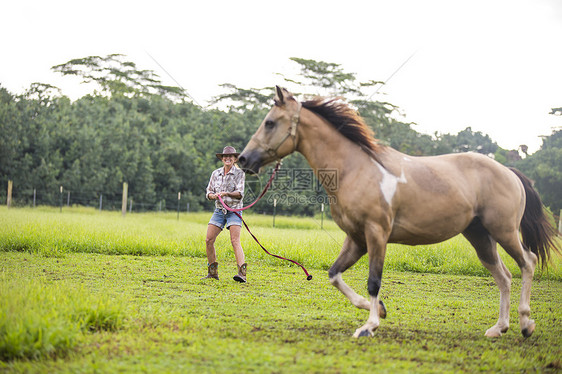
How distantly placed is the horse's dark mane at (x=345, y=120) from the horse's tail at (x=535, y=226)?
2040 millimetres

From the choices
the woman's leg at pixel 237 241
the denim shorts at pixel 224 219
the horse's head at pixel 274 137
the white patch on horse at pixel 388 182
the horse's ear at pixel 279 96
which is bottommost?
the woman's leg at pixel 237 241

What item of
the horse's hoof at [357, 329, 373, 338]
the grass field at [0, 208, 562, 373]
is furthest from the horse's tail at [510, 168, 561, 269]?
the horse's hoof at [357, 329, 373, 338]

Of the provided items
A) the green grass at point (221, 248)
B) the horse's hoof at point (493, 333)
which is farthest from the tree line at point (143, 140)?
the horse's hoof at point (493, 333)

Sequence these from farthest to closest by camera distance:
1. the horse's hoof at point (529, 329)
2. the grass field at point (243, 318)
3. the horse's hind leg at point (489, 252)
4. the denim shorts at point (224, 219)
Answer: the denim shorts at point (224, 219), the horse's hind leg at point (489, 252), the horse's hoof at point (529, 329), the grass field at point (243, 318)

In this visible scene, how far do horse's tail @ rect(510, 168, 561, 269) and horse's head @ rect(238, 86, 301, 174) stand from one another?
2846mm

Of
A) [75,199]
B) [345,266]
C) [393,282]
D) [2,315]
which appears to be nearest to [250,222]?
[75,199]

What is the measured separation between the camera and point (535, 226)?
222 inches

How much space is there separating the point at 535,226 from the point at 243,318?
3.54 m

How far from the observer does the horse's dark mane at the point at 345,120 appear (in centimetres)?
502

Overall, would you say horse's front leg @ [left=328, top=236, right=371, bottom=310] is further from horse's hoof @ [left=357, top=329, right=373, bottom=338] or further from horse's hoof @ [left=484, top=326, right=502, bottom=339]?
horse's hoof @ [left=484, top=326, right=502, bottom=339]

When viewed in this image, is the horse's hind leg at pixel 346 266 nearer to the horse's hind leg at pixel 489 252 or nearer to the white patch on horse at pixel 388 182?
the white patch on horse at pixel 388 182

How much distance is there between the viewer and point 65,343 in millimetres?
3574

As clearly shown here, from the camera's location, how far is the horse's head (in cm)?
494

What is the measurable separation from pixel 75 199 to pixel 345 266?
78.3 feet
